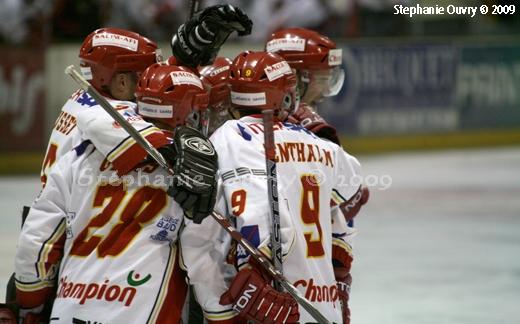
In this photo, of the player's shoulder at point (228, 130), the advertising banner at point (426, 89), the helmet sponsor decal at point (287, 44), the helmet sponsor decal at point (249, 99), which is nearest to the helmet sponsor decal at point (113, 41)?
the helmet sponsor decal at point (249, 99)

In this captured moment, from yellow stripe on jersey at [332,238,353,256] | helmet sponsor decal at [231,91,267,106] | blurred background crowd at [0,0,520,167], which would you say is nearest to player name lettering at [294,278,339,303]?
yellow stripe on jersey at [332,238,353,256]

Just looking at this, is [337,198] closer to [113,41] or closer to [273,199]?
[273,199]

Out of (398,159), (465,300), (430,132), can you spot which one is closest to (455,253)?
(465,300)

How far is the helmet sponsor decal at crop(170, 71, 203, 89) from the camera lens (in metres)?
3.15

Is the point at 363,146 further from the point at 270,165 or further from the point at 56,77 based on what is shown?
the point at 270,165

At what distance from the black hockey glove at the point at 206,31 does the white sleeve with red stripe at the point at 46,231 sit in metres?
0.92

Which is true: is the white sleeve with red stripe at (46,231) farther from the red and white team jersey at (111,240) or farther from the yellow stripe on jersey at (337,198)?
the yellow stripe on jersey at (337,198)

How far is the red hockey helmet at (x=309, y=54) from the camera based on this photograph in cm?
423

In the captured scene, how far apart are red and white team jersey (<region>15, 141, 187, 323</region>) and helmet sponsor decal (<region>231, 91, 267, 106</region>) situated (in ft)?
1.26

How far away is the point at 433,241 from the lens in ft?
22.9

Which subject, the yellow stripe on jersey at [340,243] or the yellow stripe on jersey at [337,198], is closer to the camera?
the yellow stripe on jersey at [337,198]

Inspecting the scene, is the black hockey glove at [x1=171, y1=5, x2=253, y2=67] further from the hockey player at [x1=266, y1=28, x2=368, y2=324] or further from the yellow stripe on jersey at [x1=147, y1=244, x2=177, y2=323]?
the yellow stripe on jersey at [x1=147, y1=244, x2=177, y2=323]

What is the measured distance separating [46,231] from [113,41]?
0.73 meters

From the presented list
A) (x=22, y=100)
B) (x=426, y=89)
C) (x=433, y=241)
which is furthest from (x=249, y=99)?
(x=426, y=89)
